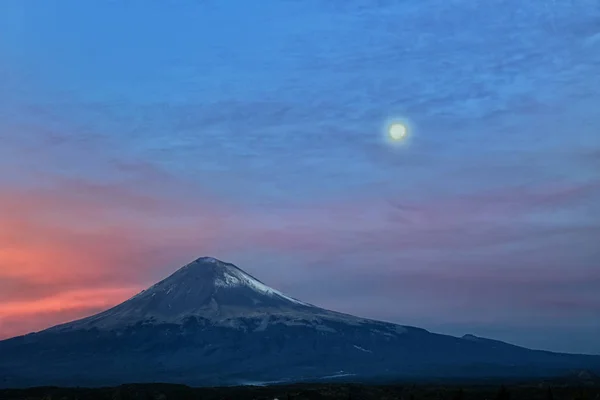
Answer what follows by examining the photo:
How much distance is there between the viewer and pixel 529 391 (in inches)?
5349

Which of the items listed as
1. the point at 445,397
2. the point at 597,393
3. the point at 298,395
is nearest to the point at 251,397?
the point at 298,395

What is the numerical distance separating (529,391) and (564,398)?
53.0ft

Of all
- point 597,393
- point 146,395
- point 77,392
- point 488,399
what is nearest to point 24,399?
point 77,392

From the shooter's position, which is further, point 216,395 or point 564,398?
point 216,395

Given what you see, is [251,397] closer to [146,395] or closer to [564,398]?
[146,395]

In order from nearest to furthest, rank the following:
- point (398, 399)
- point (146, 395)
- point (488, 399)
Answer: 1. point (488, 399)
2. point (398, 399)
3. point (146, 395)

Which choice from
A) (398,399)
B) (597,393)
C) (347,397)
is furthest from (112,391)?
(597,393)

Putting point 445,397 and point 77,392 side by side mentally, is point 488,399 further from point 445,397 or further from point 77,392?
point 77,392

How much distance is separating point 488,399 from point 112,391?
6807cm

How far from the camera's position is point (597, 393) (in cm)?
12394

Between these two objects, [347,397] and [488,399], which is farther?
[347,397]

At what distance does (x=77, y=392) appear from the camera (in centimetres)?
14112

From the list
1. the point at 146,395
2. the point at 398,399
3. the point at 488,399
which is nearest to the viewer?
the point at 488,399

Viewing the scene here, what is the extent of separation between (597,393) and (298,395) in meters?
50.4
